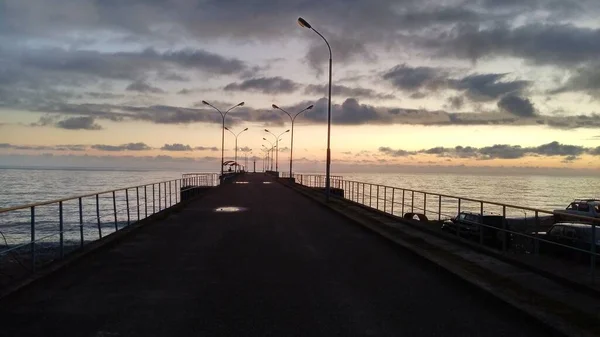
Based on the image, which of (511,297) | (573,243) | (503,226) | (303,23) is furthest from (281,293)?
(303,23)

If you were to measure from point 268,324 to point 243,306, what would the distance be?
86 centimetres

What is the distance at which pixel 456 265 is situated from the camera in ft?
30.7

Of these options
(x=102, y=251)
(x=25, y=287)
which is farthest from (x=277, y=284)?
(x=102, y=251)

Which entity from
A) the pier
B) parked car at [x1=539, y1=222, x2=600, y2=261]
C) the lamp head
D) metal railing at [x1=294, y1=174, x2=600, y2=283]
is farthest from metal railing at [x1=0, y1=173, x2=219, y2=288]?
parked car at [x1=539, y1=222, x2=600, y2=261]

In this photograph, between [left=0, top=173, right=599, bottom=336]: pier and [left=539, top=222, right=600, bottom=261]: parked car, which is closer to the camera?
[left=0, top=173, right=599, bottom=336]: pier

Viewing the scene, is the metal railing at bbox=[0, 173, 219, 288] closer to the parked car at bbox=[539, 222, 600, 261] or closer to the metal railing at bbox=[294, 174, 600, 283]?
the metal railing at bbox=[294, 174, 600, 283]

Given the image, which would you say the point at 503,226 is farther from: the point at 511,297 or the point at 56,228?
the point at 56,228

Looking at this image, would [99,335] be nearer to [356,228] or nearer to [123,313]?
[123,313]

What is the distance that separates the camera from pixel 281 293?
24.7 ft

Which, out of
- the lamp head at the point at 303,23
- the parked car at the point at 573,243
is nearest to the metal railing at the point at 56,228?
the lamp head at the point at 303,23

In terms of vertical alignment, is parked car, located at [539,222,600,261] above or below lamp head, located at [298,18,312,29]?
below

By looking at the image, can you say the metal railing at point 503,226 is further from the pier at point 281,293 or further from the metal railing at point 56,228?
the metal railing at point 56,228

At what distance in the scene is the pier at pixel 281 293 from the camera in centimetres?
592

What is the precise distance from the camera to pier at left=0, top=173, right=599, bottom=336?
5918 millimetres
